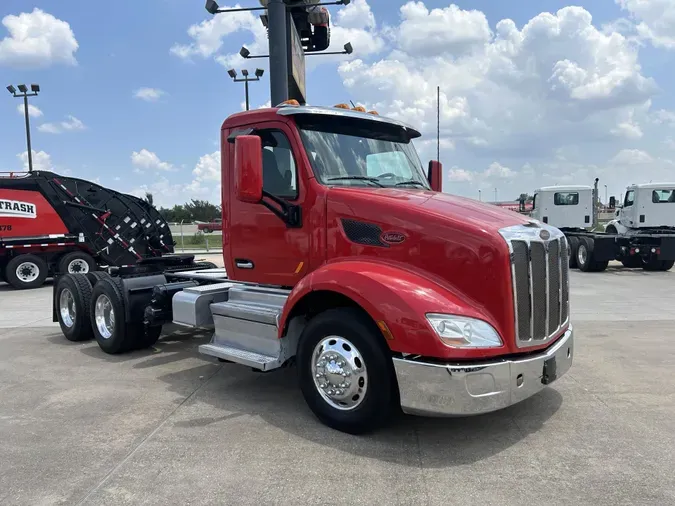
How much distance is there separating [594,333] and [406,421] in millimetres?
4464

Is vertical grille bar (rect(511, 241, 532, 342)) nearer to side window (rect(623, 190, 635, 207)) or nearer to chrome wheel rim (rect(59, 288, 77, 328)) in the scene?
chrome wheel rim (rect(59, 288, 77, 328))

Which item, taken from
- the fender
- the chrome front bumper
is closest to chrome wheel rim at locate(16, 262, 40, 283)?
the fender

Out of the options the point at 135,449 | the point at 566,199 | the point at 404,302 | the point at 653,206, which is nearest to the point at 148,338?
the point at 135,449

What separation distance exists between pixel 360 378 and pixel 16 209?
14.0 m

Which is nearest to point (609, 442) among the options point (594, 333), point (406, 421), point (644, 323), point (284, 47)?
point (406, 421)

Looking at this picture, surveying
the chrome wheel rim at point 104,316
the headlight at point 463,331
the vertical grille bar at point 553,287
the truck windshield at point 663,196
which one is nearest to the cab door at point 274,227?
the headlight at point 463,331

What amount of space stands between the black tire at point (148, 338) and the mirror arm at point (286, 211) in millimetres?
2915

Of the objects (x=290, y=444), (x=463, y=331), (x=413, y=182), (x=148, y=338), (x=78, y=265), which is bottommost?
(x=290, y=444)

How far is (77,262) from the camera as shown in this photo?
15336 millimetres

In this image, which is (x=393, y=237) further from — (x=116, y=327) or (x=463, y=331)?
(x=116, y=327)

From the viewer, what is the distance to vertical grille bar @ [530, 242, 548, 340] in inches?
153

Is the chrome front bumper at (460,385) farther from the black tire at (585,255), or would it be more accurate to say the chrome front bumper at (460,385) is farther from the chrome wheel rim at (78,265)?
the black tire at (585,255)

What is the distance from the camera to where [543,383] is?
12.8 feet

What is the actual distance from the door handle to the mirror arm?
26.0 inches
